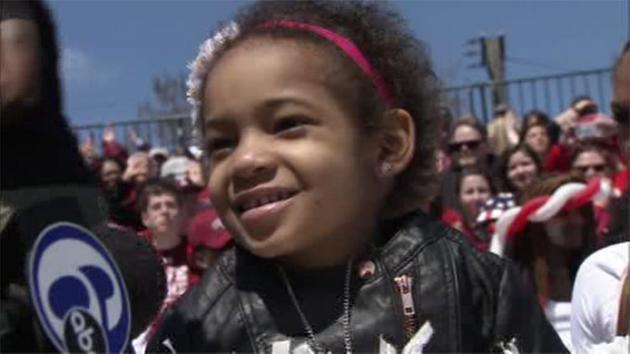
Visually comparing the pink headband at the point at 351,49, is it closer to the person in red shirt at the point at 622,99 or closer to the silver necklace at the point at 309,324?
the silver necklace at the point at 309,324

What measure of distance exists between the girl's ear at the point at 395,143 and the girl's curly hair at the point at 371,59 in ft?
0.07

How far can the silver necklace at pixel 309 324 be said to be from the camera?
1.25m

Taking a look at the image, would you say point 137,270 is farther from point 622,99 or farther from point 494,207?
point 494,207

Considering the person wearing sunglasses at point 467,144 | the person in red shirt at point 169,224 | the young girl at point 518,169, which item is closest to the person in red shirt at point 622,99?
the person in red shirt at point 169,224

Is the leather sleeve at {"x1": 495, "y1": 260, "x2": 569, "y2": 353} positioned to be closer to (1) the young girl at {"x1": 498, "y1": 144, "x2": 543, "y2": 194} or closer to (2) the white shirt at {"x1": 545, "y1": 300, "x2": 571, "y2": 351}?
(2) the white shirt at {"x1": 545, "y1": 300, "x2": 571, "y2": 351}

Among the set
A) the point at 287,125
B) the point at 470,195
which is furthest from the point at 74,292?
the point at 470,195

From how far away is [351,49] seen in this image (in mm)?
1382

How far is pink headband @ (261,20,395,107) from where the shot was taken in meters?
1.37

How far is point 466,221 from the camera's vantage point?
14.7ft

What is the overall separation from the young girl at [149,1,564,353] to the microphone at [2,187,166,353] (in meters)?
0.44

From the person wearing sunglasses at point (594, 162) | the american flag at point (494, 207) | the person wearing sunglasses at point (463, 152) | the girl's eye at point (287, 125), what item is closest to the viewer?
the girl's eye at point (287, 125)

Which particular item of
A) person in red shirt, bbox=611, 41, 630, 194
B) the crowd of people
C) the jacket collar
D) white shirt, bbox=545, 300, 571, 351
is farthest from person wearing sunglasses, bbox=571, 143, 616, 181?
the jacket collar

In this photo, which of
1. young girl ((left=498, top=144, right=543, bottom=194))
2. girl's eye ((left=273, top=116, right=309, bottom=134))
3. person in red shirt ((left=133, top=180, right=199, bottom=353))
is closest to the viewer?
girl's eye ((left=273, top=116, right=309, bottom=134))

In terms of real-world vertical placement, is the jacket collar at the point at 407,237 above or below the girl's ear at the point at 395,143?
below
